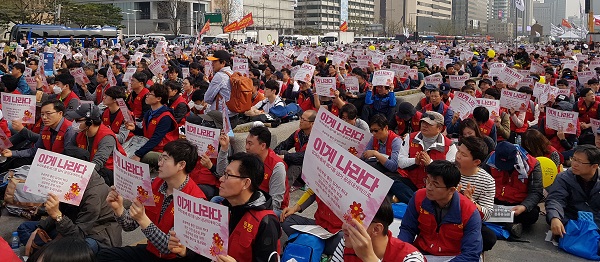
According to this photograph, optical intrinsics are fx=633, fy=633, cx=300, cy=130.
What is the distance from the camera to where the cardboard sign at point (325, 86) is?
11102 millimetres

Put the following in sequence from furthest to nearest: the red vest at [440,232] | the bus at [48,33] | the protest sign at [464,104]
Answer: the bus at [48,33] < the protest sign at [464,104] < the red vest at [440,232]

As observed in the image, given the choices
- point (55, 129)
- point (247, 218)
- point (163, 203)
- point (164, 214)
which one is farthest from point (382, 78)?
point (247, 218)

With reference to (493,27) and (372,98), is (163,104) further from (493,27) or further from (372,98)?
(493,27)

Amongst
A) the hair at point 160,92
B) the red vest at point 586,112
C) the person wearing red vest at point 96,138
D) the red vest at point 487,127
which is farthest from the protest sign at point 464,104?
the person wearing red vest at point 96,138

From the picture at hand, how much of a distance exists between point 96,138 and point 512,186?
4808 mm

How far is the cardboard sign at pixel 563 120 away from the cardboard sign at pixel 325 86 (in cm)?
358

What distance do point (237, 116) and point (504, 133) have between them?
4.21 m

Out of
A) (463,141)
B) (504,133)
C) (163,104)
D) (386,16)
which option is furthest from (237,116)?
(386,16)

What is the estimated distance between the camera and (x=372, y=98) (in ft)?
38.0

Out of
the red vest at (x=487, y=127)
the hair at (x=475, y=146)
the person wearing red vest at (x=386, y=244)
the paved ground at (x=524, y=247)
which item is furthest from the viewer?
the red vest at (x=487, y=127)

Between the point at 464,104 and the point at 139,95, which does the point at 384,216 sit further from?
the point at 139,95

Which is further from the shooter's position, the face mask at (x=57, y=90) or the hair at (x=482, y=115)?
the face mask at (x=57, y=90)

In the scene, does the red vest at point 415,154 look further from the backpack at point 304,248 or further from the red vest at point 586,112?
the red vest at point 586,112

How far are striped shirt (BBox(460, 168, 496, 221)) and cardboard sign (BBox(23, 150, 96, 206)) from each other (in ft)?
10.8
